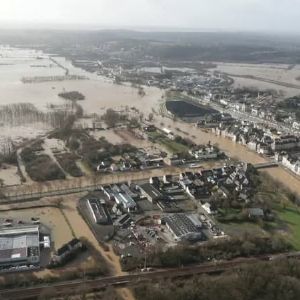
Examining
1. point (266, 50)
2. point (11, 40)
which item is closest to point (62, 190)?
point (266, 50)

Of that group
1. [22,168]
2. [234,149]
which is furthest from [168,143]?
[22,168]

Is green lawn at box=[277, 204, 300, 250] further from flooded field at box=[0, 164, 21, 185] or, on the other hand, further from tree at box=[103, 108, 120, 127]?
tree at box=[103, 108, 120, 127]

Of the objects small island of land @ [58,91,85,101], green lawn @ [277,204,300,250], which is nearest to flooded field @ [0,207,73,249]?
green lawn @ [277,204,300,250]

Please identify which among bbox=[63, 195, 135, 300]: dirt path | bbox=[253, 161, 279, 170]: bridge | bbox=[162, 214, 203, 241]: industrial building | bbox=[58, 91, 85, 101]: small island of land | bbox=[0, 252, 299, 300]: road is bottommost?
bbox=[63, 195, 135, 300]: dirt path

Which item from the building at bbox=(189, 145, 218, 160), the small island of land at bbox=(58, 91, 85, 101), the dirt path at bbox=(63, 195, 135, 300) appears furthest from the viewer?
the small island of land at bbox=(58, 91, 85, 101)

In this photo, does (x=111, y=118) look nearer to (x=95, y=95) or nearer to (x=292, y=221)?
(x=95, y=95)

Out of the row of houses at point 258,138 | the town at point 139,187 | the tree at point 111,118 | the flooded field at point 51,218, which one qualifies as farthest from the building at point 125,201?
the tree at point 111,118
